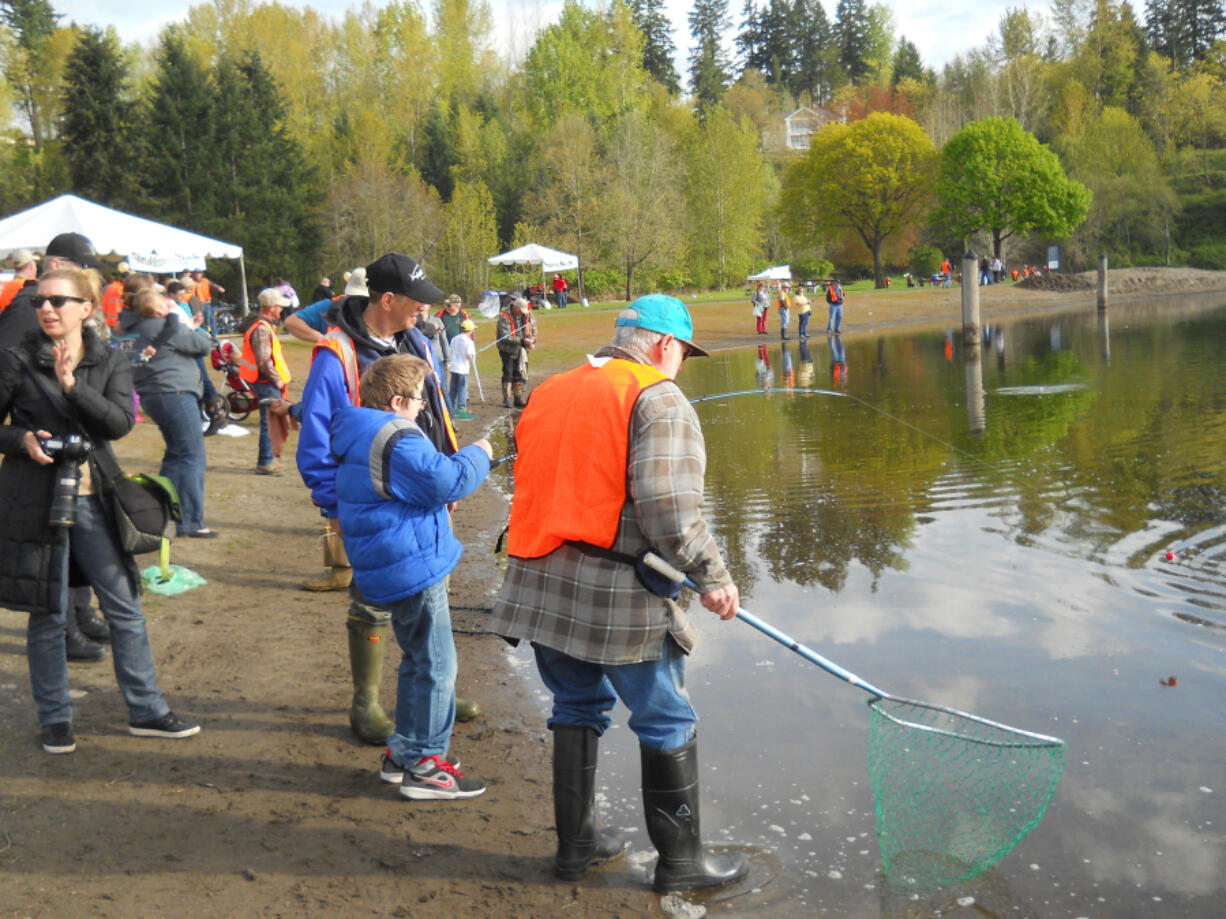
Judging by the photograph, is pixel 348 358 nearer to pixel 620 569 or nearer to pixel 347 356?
pixel 347 356

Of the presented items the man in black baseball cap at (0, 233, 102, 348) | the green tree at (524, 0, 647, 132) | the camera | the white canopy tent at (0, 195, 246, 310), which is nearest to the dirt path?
the camera

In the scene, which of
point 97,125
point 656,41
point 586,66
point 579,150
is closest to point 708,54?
point 656,41

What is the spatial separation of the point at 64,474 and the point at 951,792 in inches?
155

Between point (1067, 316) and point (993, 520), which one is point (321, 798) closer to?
point (993, 520)

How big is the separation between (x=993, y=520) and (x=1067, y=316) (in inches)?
1606

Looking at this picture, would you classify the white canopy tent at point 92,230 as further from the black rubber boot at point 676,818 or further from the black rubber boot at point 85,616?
the black rubber boot at point 676,818

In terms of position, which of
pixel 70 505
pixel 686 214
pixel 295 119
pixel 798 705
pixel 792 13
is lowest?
pixel 798 705

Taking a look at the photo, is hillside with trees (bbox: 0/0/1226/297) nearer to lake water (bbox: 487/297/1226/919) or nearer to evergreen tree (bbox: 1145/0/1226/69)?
evergreen tree (bbox: 1145/0/1226/69)

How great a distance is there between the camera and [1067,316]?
154 feet

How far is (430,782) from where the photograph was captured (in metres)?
4.62

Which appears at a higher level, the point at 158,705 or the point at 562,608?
the point at 562,608

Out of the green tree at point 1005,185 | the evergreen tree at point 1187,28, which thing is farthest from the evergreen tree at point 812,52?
the green tree at point 1005,185

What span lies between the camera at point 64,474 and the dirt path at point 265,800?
113cm

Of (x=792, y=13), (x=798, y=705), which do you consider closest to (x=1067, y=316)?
(x=798, y=705)
